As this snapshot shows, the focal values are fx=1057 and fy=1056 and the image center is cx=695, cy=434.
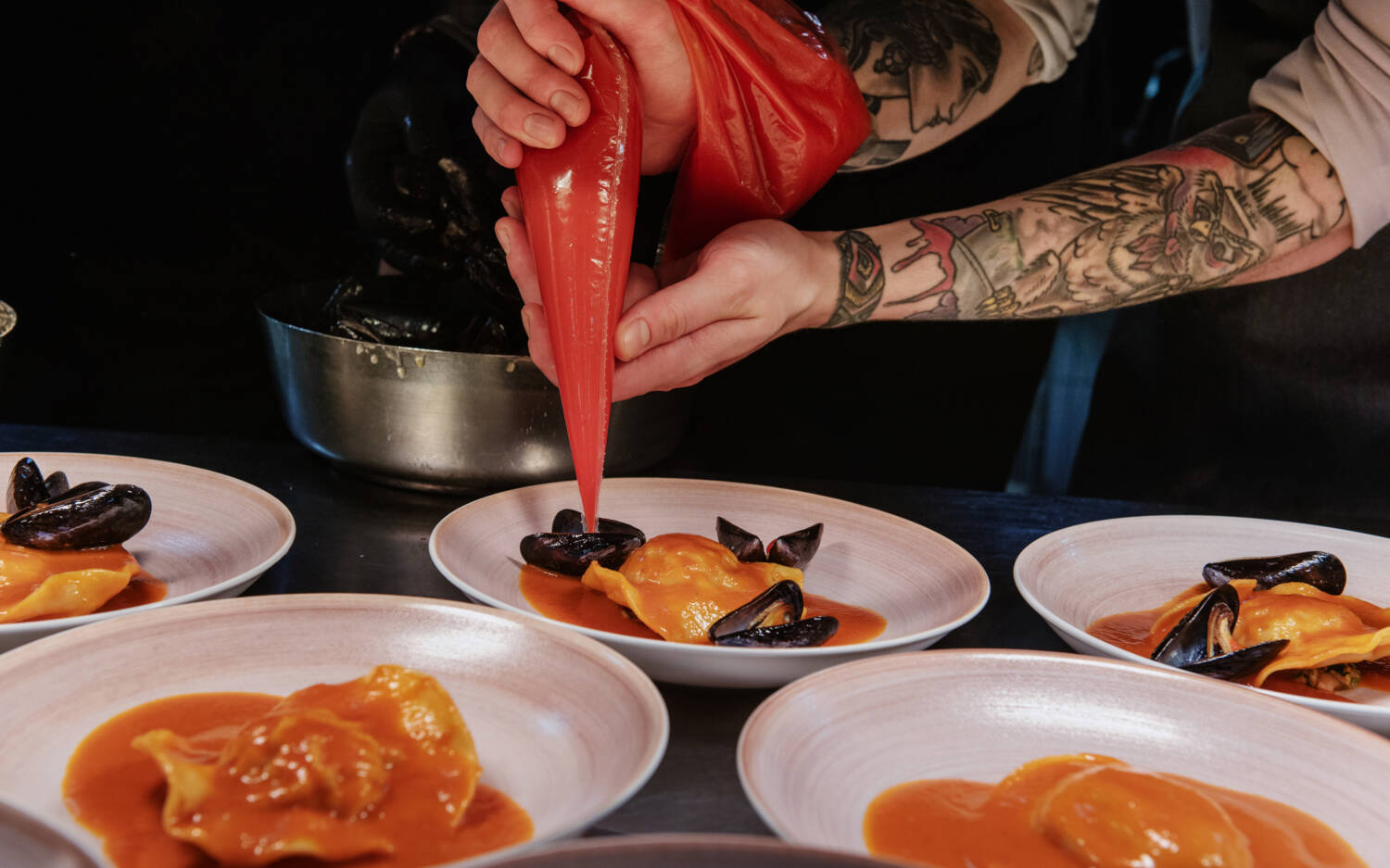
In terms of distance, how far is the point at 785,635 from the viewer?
1.20 m

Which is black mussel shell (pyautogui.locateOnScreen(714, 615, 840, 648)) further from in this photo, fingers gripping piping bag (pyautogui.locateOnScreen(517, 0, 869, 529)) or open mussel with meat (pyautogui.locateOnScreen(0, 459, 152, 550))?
open mussel with meat (pyautogui.locateOnScreen(0, 459, 152, 550))

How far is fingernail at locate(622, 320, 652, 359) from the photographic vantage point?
1.51 metres

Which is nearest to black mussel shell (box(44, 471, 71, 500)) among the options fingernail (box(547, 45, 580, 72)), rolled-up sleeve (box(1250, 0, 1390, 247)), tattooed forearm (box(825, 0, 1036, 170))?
fingernail (box(547, 45, 580, 72))

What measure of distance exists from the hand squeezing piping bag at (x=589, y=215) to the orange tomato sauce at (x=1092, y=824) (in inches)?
28.9

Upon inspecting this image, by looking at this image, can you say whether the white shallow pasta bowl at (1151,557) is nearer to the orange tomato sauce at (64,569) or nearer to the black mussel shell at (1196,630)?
the black mussel shell at (1196,630)

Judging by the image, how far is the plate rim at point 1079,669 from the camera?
3.29 ft

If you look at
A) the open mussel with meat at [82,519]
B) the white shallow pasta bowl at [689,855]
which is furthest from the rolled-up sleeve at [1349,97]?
the open mussel with meat at [82,519]

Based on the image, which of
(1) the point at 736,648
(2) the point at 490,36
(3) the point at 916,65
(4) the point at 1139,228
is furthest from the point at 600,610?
(3) the point at 916,65

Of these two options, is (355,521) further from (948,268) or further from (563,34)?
(948,268)

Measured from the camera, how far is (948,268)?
77.9 inches

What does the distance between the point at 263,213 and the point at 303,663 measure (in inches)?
139

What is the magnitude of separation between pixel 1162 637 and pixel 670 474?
102cm

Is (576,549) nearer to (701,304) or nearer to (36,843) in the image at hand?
(701,304)

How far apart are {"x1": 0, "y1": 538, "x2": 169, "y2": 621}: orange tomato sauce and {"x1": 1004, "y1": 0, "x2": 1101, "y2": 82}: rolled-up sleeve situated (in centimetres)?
219
